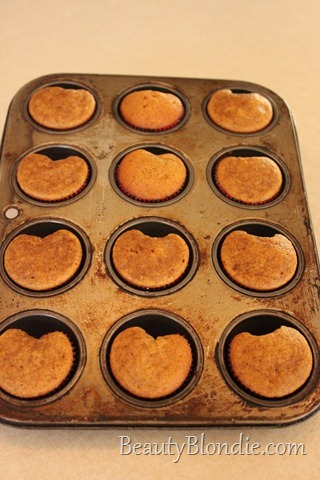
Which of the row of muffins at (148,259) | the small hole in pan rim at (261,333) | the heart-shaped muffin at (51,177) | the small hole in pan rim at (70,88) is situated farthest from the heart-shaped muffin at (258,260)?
the small hole in pan rim at (70,88)

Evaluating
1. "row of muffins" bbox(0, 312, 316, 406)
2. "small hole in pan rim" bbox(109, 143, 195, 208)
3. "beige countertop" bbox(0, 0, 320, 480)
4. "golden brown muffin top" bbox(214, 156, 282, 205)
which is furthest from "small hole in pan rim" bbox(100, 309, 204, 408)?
"beige countertop" bbox(0, 0, 320, 480)

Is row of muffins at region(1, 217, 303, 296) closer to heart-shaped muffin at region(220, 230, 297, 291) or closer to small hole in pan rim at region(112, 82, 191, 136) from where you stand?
heart-shaped muffin at region(220, 230, 297, 291)

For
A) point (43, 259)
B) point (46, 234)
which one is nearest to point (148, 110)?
point (46, 234)

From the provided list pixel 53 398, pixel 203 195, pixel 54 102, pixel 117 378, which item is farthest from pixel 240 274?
pixel 54 102

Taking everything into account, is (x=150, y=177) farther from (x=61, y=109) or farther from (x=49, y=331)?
(x=49, y=331)

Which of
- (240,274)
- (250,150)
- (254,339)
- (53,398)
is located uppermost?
(250,150)

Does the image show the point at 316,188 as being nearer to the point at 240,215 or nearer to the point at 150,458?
the point at 240,215

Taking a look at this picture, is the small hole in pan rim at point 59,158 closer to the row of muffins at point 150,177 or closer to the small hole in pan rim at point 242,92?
the row of muffins at point 150,177

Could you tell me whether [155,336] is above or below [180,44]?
below
